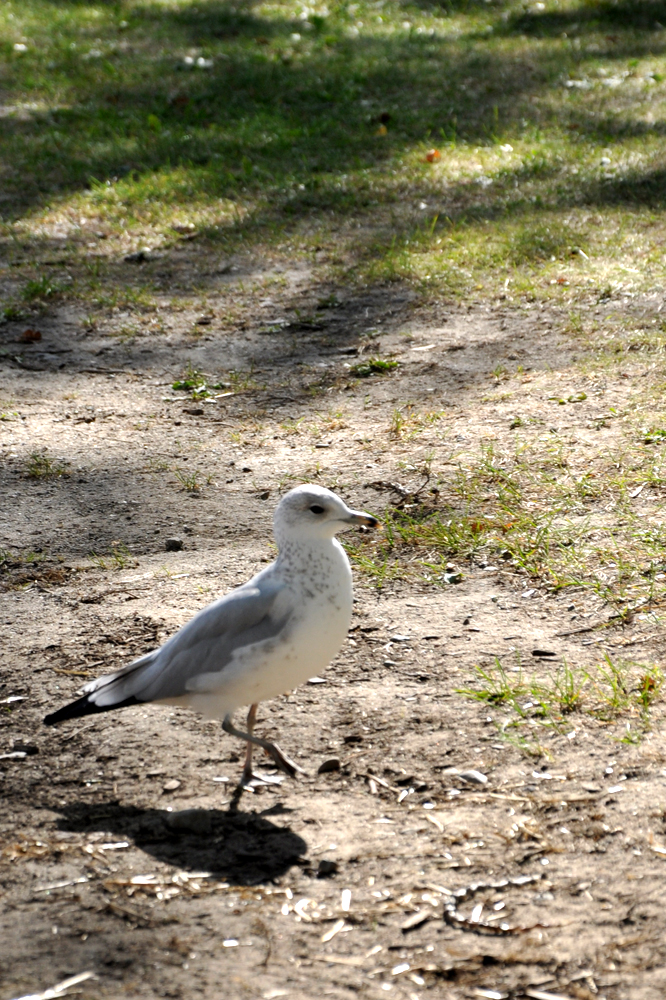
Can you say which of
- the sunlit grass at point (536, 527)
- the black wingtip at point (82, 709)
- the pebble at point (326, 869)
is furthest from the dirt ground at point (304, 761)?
the black wingtip at point (82, 709)

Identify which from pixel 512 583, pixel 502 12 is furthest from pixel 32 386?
pixel 502 12

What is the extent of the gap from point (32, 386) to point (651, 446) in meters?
3.29

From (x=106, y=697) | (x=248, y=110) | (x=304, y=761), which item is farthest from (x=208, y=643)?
(x=248, y=110)

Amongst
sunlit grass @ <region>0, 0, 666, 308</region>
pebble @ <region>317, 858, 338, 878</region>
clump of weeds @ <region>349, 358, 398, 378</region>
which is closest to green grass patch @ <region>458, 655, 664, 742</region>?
pebble @ <region>317, 858, 338, 878</region>

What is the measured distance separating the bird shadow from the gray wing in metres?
0.31

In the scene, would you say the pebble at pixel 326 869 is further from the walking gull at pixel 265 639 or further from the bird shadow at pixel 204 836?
the walking gull at pixel 265 639

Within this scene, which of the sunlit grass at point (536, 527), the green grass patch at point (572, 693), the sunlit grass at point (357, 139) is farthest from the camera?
the sunlit grass at point (357, 139)

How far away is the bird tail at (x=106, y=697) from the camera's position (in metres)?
3.08

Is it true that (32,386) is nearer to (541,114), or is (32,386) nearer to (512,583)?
(512,583)

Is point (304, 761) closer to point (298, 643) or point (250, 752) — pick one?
point (250, 752)

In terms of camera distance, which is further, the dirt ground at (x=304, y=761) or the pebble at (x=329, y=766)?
the pebble at (x=329, y=766)

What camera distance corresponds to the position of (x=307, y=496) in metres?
3.11

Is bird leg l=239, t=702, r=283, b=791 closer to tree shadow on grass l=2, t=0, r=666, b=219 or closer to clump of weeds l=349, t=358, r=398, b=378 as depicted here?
clump of weeds l=349, t=358, r=398, b=378

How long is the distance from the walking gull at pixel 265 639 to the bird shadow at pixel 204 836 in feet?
0.69
